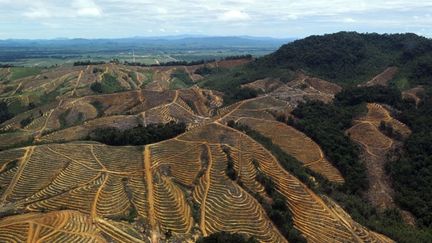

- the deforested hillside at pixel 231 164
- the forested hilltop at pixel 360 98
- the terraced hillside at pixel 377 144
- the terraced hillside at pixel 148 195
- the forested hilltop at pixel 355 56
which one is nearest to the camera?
the terraced hillside at pixel 148 195

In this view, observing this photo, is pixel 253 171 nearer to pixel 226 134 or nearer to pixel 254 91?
pixel 226 134

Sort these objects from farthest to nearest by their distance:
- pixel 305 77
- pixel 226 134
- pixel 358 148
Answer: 1. pixel 305 77
2. pixel 358 148
3. pixel 226 134

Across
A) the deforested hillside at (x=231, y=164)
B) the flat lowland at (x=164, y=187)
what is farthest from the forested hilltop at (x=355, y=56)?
the flat lowland at (x=164, y=187)

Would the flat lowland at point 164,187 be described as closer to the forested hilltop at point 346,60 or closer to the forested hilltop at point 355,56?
the forested hilltop at point 346,60

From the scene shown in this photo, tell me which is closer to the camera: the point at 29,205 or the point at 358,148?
the point at 29,205

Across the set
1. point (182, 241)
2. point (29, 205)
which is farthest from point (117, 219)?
point (29, 205)

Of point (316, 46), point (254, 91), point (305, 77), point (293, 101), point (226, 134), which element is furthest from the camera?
point (316, 46)

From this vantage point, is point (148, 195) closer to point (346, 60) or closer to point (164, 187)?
point (164, 187)

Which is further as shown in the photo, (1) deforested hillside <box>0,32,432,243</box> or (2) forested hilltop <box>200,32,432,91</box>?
(2) forested hilltop <box>200,32,432,91</box>

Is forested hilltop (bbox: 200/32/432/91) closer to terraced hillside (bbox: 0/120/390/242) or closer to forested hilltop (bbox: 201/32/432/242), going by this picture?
forested hilltop (bbox: 201/32/432/242)

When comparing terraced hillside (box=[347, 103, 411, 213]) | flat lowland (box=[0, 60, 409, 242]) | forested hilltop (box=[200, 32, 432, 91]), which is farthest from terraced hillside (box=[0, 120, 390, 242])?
forested hilltop (box=[200, 32, 432, 91])

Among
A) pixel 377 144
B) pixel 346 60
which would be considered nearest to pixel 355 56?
pixel 346 60
